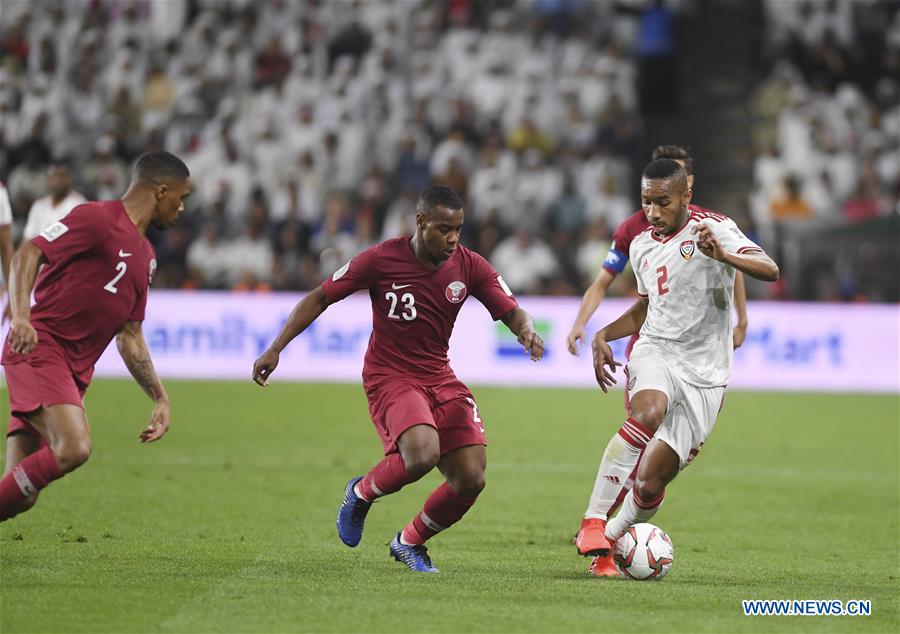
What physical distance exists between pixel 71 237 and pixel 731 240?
344 centimetres

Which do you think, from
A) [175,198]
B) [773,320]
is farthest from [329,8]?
A: [175,198]

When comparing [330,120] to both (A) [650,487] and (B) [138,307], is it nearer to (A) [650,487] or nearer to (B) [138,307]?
(B) [138,307]

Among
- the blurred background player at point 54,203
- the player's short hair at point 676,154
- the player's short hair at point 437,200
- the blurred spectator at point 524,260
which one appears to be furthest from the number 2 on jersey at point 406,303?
the blurred spectator at point 524,260

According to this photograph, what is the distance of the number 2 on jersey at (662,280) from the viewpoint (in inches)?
305

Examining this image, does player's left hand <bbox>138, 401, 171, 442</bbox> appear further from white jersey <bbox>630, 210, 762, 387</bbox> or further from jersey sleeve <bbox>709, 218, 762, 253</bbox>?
jersey sleeve <bbox>709, 218, 762, 253</bbox>

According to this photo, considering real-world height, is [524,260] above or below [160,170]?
below

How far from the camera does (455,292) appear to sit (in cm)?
754

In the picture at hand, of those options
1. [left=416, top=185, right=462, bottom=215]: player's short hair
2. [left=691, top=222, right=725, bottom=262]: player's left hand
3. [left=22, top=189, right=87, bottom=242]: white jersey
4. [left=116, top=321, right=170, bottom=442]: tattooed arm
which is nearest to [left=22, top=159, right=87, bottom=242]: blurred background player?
[left=22, top=189, right=87, bottom=242]: white jersey

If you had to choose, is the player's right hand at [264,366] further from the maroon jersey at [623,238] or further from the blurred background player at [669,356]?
the maroon jersey at [623,238]

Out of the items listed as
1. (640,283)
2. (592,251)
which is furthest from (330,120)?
(640,283)

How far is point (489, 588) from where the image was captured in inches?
273

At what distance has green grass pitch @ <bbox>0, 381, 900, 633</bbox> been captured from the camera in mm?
6246

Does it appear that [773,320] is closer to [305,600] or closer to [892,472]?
[892,472]

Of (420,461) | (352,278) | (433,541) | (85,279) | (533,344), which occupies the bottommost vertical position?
(433,541)
